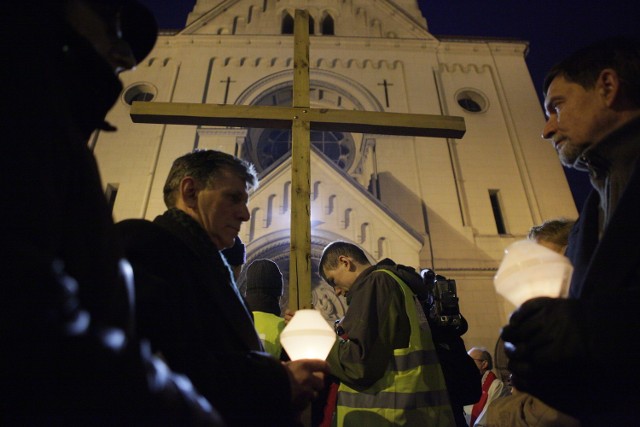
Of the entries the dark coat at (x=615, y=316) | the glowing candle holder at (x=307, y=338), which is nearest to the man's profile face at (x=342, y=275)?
the glowing candle holder at (x=307, y=338)

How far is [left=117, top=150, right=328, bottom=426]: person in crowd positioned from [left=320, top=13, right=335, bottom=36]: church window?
1510cm

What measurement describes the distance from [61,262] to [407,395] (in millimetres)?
2087

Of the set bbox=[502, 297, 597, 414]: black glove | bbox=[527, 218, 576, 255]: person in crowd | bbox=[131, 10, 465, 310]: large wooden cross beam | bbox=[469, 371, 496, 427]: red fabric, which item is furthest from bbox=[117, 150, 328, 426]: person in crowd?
bbox=[469, 371, 496, 427]: red fabric

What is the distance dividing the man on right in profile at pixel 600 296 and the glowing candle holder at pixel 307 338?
631 mm

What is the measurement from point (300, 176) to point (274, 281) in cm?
89

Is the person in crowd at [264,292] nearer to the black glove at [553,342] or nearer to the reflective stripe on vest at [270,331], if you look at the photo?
the reflective stripe on vest at [270,331]

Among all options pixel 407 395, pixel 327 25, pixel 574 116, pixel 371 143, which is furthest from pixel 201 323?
pixel 327 25

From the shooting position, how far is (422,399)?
7.12ft

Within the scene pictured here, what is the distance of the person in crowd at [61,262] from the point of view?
0.46 meters

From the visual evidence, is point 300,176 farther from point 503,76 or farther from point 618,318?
point 503,76

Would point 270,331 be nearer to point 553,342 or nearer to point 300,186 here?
point 300,186

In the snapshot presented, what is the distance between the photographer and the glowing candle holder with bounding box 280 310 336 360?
1.41 metres

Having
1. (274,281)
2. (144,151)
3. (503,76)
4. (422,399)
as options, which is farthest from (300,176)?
(503,76)

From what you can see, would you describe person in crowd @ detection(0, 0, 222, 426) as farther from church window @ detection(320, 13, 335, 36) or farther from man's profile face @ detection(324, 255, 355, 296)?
church window @ detection(320, 13, 335, 36)
